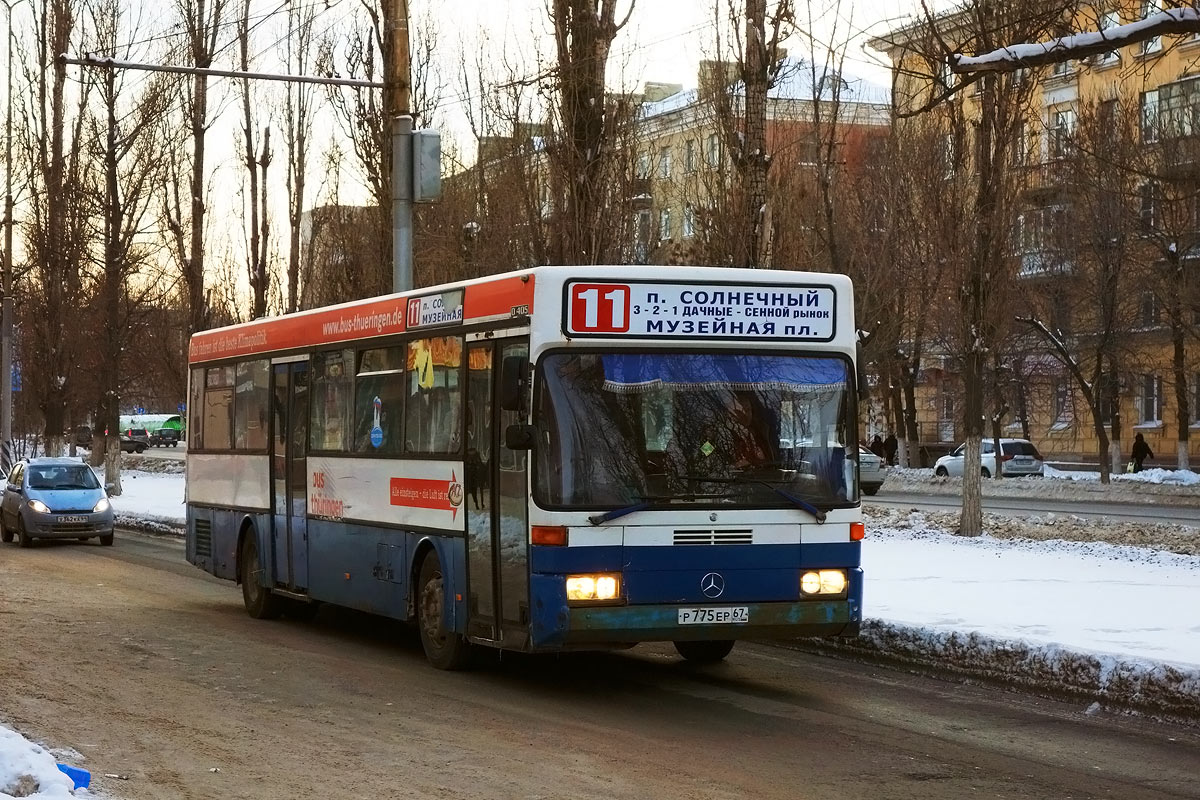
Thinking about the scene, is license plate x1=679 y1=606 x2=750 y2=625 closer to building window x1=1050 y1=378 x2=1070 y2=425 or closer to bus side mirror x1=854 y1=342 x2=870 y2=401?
bus side mirror x1=854 y1=342 x2=870 y2=401

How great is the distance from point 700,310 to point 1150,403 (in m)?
49.6

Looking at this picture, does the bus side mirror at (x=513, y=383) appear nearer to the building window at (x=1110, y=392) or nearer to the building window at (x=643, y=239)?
the building window at (x=643, y=239)

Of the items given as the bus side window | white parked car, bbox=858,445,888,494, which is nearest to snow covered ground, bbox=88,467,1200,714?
the bus side window

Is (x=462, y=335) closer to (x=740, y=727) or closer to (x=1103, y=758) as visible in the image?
(x=740, y=727)

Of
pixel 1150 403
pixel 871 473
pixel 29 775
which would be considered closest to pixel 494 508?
pixel 29 775

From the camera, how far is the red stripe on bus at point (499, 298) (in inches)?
440

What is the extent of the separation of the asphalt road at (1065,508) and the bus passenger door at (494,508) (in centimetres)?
2025

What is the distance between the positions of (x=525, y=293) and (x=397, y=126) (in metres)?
9.04

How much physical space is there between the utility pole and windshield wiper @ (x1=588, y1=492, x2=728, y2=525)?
9198 mm

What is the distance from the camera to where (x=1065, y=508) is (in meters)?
35.8

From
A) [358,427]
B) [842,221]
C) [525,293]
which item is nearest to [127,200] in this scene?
[842,221]

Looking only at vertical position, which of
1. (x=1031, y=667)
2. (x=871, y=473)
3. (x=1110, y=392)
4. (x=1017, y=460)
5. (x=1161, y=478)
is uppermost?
(x=1110, y=392)

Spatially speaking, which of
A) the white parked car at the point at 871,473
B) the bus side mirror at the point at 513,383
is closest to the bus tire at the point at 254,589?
the bus side mirror at the point at 513,383

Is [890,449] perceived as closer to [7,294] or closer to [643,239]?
[643,239]
